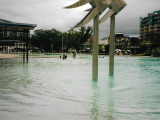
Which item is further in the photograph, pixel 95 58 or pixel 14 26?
pixel 14 26

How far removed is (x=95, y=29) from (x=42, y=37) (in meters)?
88.7

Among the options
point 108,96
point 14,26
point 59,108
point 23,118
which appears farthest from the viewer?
point 14,26

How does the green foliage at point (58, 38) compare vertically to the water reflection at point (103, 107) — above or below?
above

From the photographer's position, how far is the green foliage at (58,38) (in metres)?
88.4

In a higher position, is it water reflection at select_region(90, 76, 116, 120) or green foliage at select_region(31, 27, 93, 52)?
green foliage at select_region(31, 27, 93, 52)

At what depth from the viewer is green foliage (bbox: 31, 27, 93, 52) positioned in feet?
290

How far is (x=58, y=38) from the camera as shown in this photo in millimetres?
93938

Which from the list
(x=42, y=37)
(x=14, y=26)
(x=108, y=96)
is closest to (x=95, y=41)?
(x=108, y=96)

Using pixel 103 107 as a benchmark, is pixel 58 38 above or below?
above

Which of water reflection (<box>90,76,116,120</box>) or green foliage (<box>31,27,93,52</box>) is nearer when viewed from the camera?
water reflection (<box>90,76,116,120</box>)

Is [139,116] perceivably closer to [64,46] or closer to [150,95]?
[150,95]

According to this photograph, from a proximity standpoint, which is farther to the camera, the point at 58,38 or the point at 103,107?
the point at 58,38

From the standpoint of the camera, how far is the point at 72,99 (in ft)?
19.0

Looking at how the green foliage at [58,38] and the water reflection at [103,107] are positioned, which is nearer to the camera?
the water reflection at [103,107]
